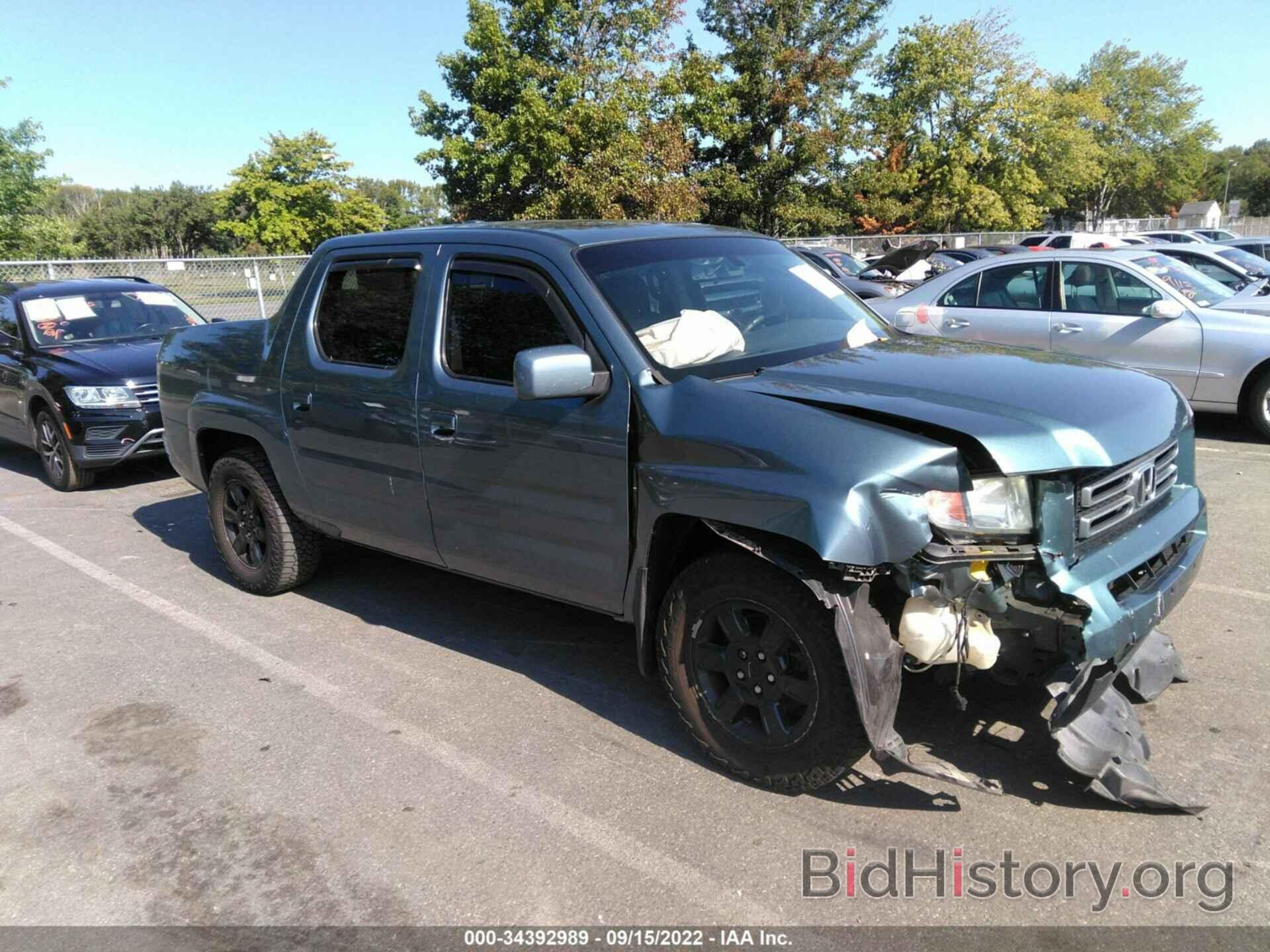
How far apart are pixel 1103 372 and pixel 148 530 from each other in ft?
21.1

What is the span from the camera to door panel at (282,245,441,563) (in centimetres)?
420

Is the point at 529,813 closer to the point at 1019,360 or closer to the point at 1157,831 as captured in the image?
the point at 1157,831

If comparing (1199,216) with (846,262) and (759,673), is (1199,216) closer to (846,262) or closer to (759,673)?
(846,262)

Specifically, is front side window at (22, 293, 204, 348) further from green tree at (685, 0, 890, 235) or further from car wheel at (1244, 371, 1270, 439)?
green tree at (685, 0, 890, 235)

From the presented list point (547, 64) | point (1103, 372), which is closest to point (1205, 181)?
point (547, 64)

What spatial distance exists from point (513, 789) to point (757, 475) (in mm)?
1448

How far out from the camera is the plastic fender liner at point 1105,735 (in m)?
2.79

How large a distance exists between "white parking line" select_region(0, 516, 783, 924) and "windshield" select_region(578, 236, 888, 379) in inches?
62.1

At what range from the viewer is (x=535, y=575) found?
151 inches

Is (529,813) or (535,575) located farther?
(535,575)

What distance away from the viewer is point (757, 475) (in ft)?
9.70

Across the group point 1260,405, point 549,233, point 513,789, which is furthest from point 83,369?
point 1260,405

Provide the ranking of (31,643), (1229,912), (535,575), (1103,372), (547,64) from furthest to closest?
(547,64)
(31,643)
(535,575)
(1103,372)
(1229,912)

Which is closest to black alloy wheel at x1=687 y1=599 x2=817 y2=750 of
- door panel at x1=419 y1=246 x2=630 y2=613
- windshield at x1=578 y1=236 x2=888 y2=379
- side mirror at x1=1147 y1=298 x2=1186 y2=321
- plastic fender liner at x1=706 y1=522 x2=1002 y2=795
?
plastic fender liner at x1=706 y1=522 x2=1002 y2=795
